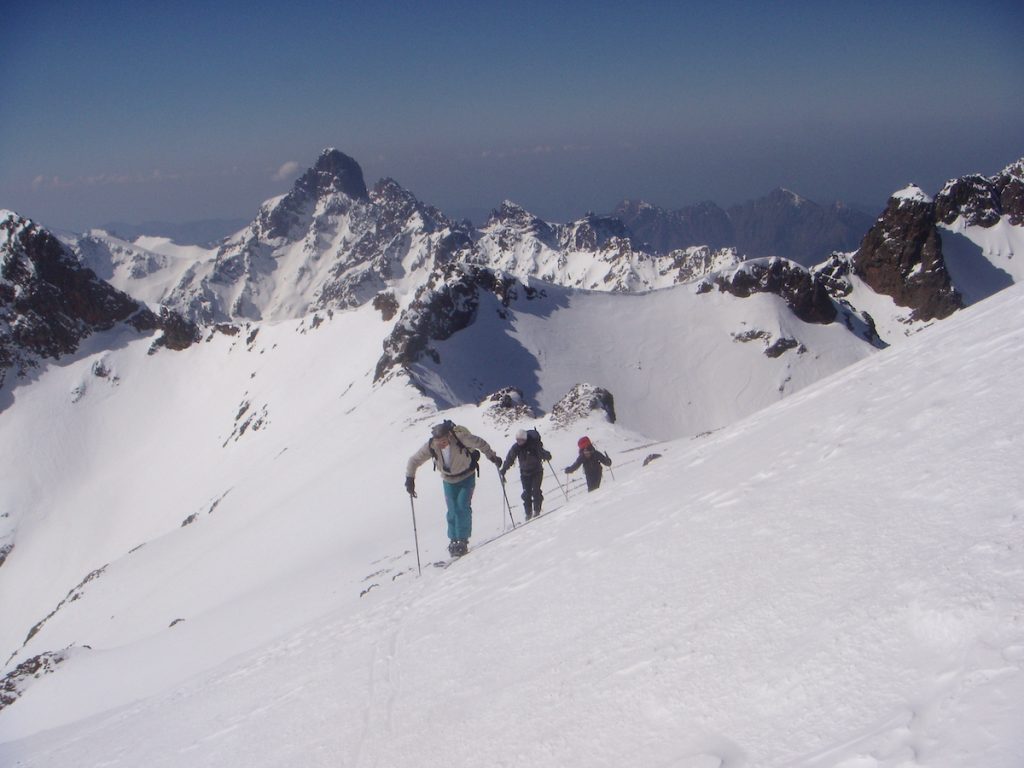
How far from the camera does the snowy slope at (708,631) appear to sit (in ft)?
12.5

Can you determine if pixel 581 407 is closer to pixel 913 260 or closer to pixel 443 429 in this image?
pixel 443 429

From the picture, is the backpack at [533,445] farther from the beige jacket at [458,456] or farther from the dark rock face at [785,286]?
A: the dark rock face at [785,286]

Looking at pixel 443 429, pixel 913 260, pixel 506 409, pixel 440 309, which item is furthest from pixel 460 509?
pixel 913 260

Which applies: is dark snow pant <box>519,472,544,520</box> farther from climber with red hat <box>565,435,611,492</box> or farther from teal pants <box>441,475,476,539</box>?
teal pants <box>441,475,476,539</box>

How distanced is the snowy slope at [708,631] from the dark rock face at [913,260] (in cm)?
→ 9359

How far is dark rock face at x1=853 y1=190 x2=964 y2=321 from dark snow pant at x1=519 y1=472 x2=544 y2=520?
91.9 meters

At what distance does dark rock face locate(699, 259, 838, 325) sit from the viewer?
7250cm

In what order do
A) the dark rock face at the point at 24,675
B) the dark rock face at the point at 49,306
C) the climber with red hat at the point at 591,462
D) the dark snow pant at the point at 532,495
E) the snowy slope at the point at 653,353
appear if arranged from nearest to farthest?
the dark snow pant at the point at 532,495
the climber with red hat at the point at 591,462
the dark rock face at the point at 24,675
the snowy slope at the point at 653,353
the dark rock face at the point at 49,306

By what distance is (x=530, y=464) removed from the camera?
14328mm

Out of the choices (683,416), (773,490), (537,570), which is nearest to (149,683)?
(537,570)

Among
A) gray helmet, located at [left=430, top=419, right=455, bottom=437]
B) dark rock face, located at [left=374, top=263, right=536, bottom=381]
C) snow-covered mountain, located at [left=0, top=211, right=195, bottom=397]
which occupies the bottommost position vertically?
gray helmet, located at [left=430, top=419, right=455, bottom=437]

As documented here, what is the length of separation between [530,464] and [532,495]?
0.80m

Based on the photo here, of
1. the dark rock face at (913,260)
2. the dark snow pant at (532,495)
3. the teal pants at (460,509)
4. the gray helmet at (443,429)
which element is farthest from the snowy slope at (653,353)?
the gray helmet at (443,429)

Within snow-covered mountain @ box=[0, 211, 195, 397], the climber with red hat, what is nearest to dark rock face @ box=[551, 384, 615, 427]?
the climber with red hat
